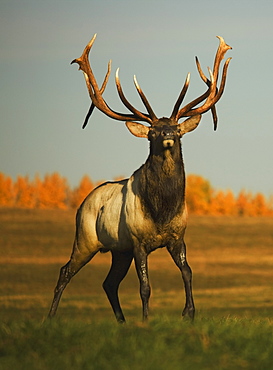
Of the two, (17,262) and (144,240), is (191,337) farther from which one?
Answer: (17,262)

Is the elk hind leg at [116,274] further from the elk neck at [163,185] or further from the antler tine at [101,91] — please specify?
the antler tine at [101,91]

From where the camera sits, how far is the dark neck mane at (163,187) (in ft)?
41.0

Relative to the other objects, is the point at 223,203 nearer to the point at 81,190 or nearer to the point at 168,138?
the point at 81,190

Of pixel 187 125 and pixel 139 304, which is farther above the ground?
pixel 187 125

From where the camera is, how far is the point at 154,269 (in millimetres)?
55688

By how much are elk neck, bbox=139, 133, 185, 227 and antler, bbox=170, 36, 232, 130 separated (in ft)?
2.09

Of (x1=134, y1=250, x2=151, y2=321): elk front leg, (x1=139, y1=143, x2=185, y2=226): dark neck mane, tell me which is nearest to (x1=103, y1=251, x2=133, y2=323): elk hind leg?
(x1=134, y1=250, x2=151, y2=321): elk front leg

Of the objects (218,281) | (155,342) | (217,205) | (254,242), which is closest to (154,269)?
(218,281)

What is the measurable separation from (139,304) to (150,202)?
83.1 ft

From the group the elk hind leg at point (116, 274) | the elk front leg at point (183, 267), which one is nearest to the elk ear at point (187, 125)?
the elk front leg at point (183, 267)

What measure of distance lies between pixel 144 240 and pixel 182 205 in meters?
0.69

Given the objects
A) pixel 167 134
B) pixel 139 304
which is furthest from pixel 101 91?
pixel 139 304

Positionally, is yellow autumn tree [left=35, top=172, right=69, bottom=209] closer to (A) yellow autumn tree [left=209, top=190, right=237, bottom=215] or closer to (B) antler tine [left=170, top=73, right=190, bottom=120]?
(A) yellow autumn tree [left=209, top=190, right=237, bottom=215]

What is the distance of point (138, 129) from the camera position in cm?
1262
